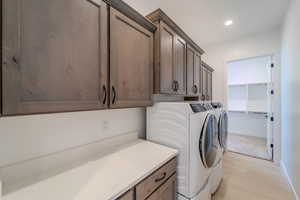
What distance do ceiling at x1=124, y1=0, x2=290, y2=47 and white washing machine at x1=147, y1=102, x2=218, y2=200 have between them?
1472 mm

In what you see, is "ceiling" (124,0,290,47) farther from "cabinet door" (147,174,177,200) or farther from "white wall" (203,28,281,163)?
"cabinet door" (147,174,177,200)

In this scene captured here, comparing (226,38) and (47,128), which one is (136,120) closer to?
(47,128)

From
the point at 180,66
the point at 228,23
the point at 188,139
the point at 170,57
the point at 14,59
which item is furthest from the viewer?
the point at 228,23

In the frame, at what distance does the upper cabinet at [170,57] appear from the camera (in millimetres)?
1454

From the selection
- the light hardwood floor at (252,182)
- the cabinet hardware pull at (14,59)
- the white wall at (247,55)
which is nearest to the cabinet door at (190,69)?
the light hardwood floor at (252,182)

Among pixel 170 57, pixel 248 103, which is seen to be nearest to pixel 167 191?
pixel 170 57

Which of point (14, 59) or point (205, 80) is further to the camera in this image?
point (205, 80)

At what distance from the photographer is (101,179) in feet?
2.79

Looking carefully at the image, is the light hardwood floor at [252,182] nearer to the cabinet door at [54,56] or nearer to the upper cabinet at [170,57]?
the upper cabinet at [170,57]

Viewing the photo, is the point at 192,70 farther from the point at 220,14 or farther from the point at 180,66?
the point at 220,14

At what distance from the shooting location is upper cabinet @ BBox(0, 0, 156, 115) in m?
0.61

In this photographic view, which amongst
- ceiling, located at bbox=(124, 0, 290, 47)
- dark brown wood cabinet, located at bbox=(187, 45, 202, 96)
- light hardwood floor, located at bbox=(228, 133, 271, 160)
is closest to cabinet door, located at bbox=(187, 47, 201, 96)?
dark brown wood cabinet, located at bbox=(187, 45, 202, 96)

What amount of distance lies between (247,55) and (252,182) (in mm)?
2607

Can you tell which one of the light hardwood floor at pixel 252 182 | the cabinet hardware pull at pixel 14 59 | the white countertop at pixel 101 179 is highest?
the cabinet hardware pull at pixel 14 59
